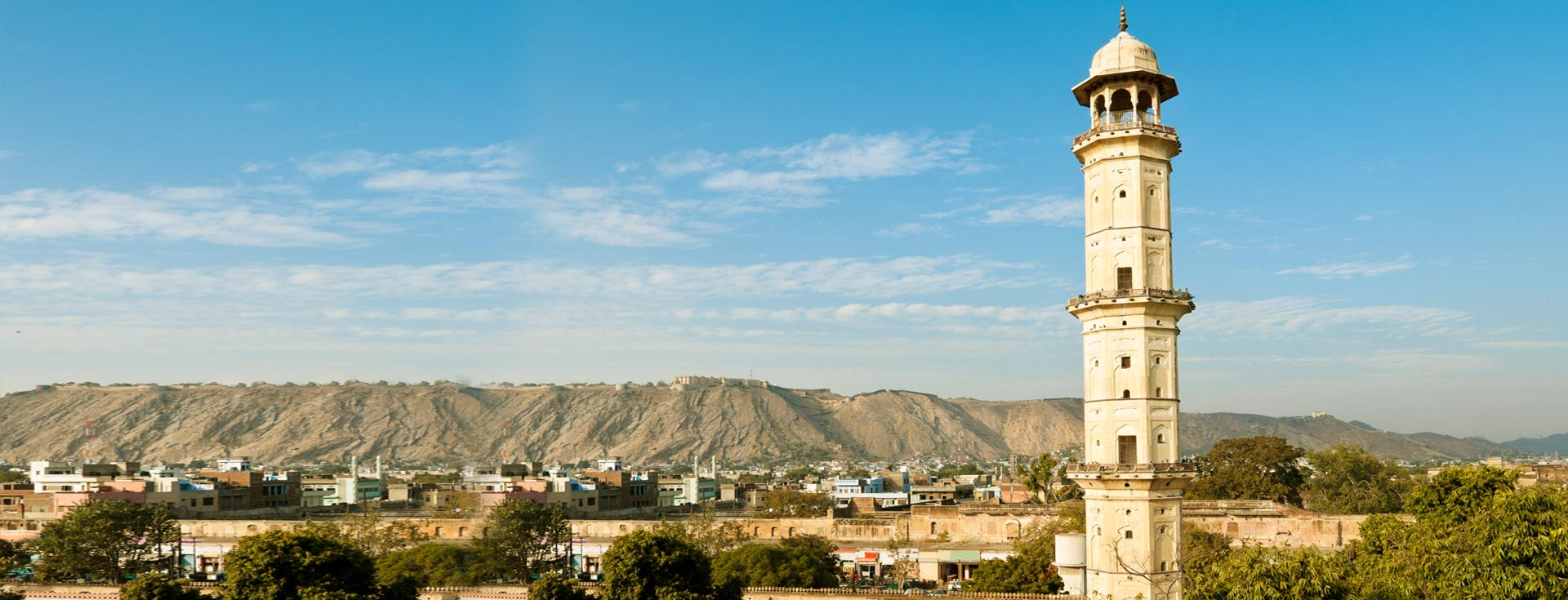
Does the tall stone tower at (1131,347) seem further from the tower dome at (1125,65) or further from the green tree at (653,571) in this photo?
the green tree at (653,571)

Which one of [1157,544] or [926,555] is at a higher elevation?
[1157,544]

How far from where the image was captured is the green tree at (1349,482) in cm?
8944

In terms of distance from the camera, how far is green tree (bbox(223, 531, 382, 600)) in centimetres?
3953

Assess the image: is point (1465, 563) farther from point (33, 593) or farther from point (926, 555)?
point (33, 593)

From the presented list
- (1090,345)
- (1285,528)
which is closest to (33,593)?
(1090,345)

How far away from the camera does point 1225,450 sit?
90.8m

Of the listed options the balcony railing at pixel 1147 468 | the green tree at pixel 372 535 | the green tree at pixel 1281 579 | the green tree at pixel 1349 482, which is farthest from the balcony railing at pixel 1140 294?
the green tree at pixel 1349 482

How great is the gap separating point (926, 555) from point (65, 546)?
157 feet

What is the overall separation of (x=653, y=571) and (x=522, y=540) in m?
28.9

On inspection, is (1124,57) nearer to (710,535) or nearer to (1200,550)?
(1200,550)

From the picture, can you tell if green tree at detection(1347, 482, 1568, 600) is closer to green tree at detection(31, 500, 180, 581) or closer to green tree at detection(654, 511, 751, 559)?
green tree at detection(654, 511, 751, 559)

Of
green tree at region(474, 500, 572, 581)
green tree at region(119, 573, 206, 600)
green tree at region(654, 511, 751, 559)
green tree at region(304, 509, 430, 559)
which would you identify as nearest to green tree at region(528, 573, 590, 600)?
green tree at region(119, 573, 206, 600)

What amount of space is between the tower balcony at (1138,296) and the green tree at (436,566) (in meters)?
36.4

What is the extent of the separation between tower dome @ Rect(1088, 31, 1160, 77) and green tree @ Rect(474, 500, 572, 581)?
4212cm
